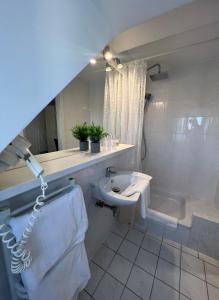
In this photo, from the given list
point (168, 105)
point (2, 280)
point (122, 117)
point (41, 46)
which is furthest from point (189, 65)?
point (2, 280)

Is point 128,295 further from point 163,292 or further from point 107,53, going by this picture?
point 107,53

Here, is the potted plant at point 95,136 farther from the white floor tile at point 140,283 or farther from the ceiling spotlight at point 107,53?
the white floor tile at point 140,283

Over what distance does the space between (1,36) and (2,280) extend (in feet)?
3.33

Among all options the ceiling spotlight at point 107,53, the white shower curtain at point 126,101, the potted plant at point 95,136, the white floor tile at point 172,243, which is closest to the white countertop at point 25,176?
the potted plant at point 95,136

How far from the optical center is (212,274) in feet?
4.16

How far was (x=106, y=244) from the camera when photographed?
156 centimetres

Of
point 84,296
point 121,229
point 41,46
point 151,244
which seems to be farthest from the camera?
point 121,229

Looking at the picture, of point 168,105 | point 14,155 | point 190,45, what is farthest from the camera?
→ point 168,105

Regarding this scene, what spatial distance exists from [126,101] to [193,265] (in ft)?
6.31

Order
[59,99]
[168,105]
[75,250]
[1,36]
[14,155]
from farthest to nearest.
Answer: [168,105], [59,99], [75,250], [14,155], [1,36]

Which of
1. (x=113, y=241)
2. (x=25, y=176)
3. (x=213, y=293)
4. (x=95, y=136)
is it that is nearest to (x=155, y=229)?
(x=113, y=241)

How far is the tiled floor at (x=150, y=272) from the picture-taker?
3.69 feet

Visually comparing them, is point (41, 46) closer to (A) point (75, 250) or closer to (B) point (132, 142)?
(A) point (75, 250)

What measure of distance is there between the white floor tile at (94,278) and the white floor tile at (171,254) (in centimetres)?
67
